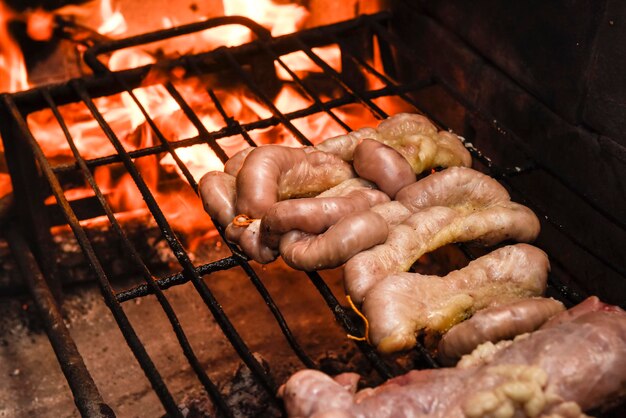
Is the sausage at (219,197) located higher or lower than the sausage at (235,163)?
lower

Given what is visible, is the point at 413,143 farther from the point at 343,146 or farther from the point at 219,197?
the point at 219,197

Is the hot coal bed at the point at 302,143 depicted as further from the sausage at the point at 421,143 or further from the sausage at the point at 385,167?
the sausage at the point at 385,167

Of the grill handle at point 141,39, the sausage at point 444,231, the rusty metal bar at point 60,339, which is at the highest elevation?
the grill handle at point 141,39

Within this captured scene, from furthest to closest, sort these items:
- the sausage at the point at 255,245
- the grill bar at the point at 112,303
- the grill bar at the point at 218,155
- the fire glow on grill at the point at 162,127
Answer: the fire glow on grill at the point at 162,127 → the sausage at the point at 255,245 → the grill bar at the point at 218,155 → the grill bar at the point at 112,303

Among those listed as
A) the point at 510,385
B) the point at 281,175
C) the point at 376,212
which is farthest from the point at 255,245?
the point at 510,385

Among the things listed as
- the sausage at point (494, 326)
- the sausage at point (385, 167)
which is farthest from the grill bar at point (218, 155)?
the sausage at point (385, 167)

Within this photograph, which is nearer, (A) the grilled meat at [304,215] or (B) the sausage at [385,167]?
(A) the grilled meat at [304,215]

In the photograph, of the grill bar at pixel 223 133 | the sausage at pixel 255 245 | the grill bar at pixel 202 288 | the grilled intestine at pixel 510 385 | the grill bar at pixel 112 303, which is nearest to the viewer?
the grilled intestine at pixel 510 385
